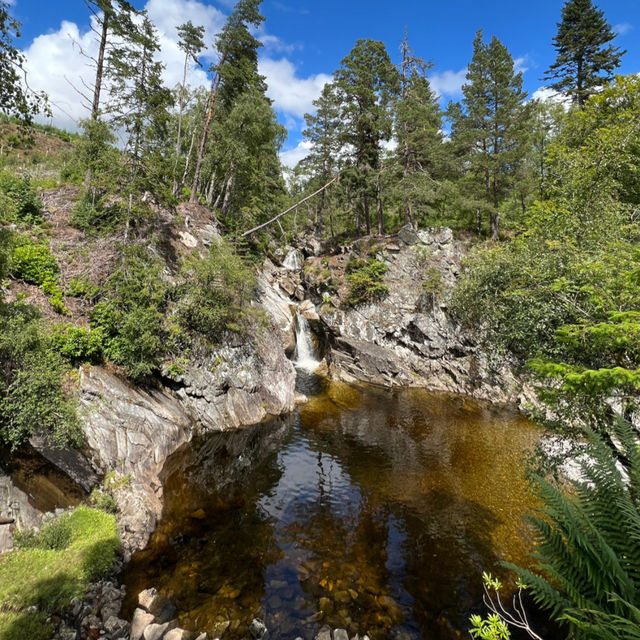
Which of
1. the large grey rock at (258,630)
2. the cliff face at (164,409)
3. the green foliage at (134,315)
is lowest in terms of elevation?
the large grey rock at (258,630)

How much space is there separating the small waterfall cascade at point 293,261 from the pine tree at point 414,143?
1305 centimetres

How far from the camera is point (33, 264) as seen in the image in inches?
500

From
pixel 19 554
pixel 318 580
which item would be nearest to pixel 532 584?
pixel 318 580

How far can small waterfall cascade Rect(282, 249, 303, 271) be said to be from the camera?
37981 mm

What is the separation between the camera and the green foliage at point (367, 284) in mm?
29891

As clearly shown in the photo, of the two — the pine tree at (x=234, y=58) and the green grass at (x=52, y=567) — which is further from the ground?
the pine tree at (x=234, y=58)

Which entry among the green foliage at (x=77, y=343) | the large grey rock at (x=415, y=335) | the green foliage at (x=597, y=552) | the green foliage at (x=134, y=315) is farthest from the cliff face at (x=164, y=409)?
the green foliage at (x=597, y=552)

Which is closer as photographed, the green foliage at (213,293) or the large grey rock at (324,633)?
the large grey rock at (324,633)

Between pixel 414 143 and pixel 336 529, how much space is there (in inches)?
1323

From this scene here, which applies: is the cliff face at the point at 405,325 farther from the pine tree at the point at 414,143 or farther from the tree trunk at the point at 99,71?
the tree trunk at the point at 99,71

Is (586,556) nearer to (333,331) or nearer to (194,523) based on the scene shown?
(194,523)

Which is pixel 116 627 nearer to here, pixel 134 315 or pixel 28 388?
pixel 28 388

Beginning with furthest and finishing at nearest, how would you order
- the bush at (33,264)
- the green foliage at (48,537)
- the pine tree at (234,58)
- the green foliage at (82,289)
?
the pine tree at (234,58) < the green foliage at (82,289) < the bush at (33,264) < the green foliage at (48,537)

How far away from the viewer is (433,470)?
14031 mm
